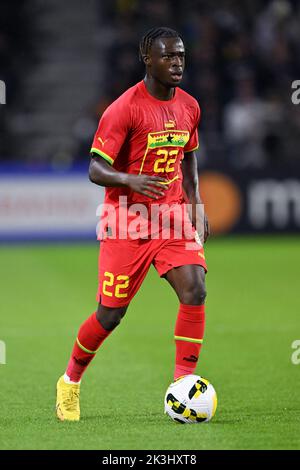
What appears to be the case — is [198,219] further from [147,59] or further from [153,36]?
[153,36]

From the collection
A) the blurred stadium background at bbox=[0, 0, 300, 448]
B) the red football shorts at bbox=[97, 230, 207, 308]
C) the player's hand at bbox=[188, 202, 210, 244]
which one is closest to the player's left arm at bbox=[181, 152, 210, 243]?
the player's hand at bbox=[188, 202, 210, 244]

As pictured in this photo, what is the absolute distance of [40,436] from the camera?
5.98m

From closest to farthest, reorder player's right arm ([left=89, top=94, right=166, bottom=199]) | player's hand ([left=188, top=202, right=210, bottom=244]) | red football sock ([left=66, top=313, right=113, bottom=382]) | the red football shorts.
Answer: player's right arm ([left=89, top=94, right=166, bottom=199]) < the red football shorts < red football sock ([left=66, top=313, right=113, bottom=382]) < player's hand ([left=188, top=202, right=210, bottom=244])

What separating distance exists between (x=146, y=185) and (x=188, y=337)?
1.08 meters

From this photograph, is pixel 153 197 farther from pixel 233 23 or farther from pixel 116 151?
pixel 233 23

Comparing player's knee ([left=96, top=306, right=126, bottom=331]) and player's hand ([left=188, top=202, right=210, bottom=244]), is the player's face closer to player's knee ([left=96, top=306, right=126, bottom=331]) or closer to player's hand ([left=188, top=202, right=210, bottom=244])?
player's hand ([left=188, top=202, right=210, bottom=244])

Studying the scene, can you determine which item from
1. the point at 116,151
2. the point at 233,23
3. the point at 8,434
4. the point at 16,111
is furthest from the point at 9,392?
the point at 233,23

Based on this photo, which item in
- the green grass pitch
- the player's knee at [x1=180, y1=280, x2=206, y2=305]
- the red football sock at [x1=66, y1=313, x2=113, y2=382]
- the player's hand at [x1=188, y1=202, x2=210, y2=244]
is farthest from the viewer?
the player's hand at [x1=188, y1=202, x2=210, y2=244]

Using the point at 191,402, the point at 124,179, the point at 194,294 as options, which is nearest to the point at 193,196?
the point at 194,294

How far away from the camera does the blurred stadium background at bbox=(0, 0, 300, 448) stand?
1307cm

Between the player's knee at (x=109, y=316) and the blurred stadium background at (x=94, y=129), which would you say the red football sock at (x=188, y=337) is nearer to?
the player's knee at (x=109, y=316)

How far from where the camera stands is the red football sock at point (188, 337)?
21.5 feet

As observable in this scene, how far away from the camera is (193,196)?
7.11 m

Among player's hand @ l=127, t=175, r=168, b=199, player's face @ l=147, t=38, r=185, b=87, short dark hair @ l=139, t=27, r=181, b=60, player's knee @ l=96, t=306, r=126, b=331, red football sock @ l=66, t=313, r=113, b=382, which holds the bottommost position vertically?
red football sock @ l=66, t=313, r=113, b=382
